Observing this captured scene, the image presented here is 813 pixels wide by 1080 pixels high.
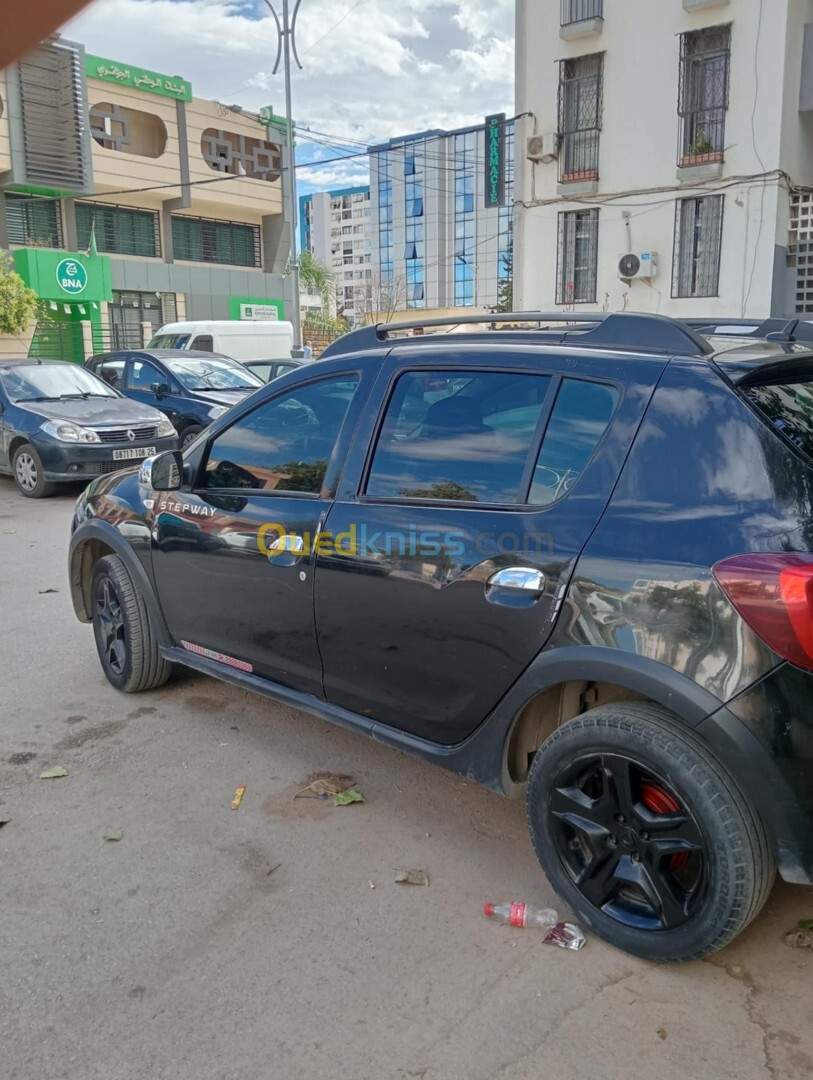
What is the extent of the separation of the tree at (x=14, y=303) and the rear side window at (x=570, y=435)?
2292 centimetres

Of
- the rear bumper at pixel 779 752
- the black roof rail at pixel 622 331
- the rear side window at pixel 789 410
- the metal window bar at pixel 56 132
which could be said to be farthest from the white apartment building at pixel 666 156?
the rear bumper at pixel 779 752

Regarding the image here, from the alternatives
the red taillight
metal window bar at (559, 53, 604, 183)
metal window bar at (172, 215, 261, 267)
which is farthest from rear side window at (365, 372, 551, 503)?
metal window bar at (172, 215, 261, 267)

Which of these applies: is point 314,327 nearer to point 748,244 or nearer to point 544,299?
point 544,299

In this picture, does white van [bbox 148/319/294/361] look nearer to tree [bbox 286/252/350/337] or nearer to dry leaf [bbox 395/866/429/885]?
dry leaf [bbox 395/866/429/885]

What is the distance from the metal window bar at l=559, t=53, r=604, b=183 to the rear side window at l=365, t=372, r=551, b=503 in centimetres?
2014

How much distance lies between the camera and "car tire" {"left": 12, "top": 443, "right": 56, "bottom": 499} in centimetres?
1068

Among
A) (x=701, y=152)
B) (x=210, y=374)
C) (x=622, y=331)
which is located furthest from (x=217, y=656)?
(x=701, y=152)

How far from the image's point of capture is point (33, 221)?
92.0 ft

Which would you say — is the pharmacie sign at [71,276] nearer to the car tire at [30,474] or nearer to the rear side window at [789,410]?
the car tire at [30,474]

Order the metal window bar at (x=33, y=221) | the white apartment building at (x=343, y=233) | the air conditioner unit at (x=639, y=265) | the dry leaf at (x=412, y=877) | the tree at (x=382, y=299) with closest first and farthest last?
the dry leaf at (x=412, y=877), the air conditioner unit at (x=639, y=265), the metal window bar at (x=33, y=221), the tree at (x=382, y=299), the white apartment building at (x=343, y=233)

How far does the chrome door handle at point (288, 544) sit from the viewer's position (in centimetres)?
345

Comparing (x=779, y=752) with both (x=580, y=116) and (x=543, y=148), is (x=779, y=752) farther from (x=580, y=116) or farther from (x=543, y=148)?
(x=580, y=116)

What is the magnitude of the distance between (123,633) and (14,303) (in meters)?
21.0

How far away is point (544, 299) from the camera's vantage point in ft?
73.9
